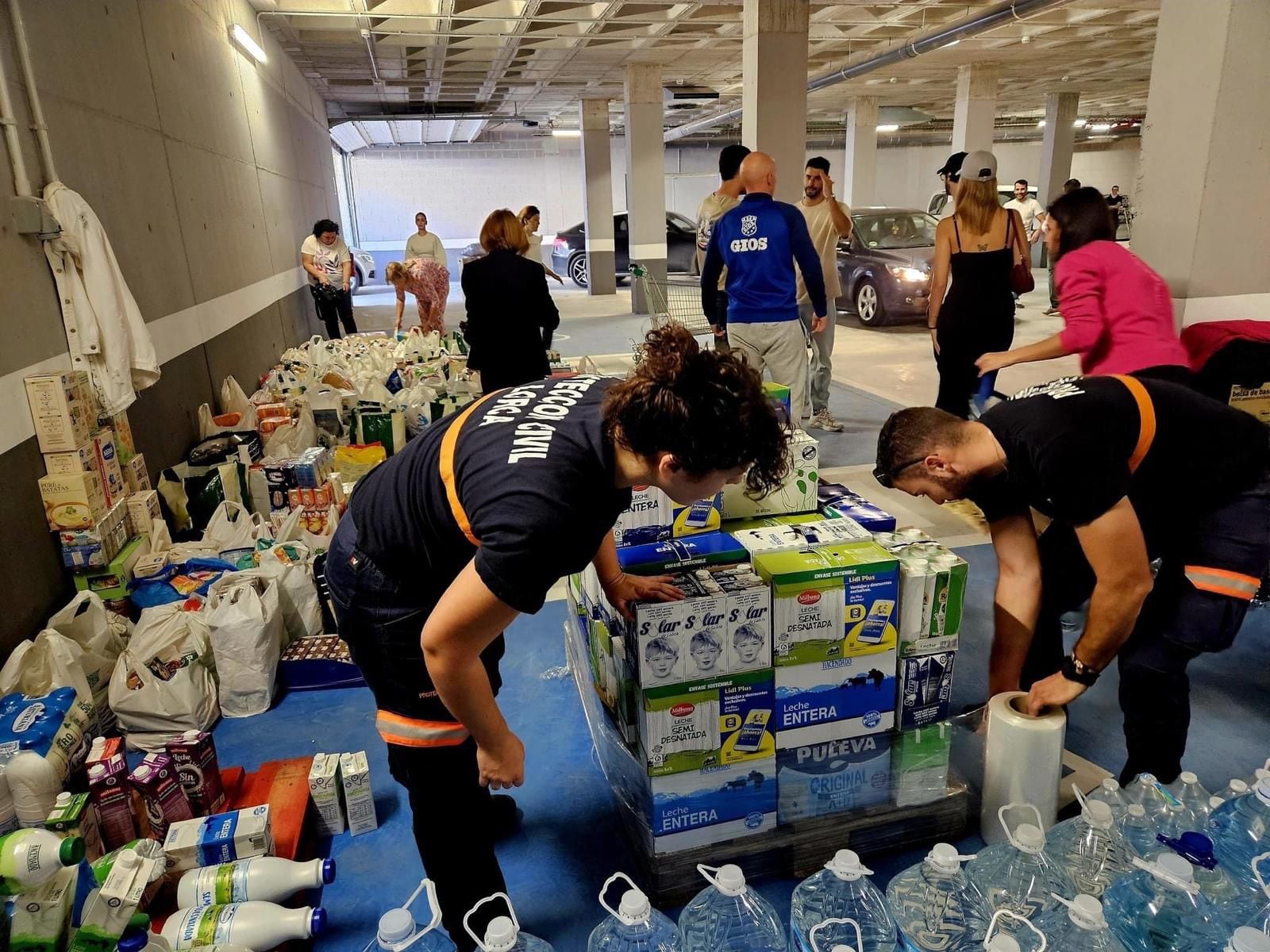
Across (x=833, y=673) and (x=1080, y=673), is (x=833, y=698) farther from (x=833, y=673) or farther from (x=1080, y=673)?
(x=1080, y=673)

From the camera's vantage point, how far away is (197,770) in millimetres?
2078

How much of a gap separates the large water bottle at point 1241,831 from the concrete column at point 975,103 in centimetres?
1209

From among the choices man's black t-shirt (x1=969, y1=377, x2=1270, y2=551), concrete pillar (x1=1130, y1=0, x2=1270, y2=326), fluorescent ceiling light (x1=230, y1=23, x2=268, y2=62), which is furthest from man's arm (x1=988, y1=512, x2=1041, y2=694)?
fluorescent ceiling light (x1=230, y1=23, x2=268, y2=62)

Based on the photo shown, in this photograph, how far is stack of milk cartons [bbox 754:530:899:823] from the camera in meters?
1.85

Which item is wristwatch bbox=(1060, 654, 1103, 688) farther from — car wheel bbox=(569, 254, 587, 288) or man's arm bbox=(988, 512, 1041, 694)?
car wheel bbox=(569, 254, 587, 288)

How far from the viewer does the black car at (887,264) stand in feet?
31.4

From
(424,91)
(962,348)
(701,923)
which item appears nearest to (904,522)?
(962,348)

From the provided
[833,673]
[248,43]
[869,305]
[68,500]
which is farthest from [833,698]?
[869,305]

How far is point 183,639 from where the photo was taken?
2.74 meters

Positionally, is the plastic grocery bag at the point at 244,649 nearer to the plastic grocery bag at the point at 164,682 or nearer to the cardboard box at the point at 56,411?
the plastic grocery bag at the point at 164,682

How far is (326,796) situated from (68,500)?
167 cm

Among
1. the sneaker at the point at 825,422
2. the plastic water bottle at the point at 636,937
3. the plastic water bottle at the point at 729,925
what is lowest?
the sneaker at the point at 825,422

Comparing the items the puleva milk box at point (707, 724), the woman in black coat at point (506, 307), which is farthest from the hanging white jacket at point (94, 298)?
the puleva milk box at point (707, 724)

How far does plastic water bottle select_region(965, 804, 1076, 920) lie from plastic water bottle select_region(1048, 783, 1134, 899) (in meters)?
0.07
